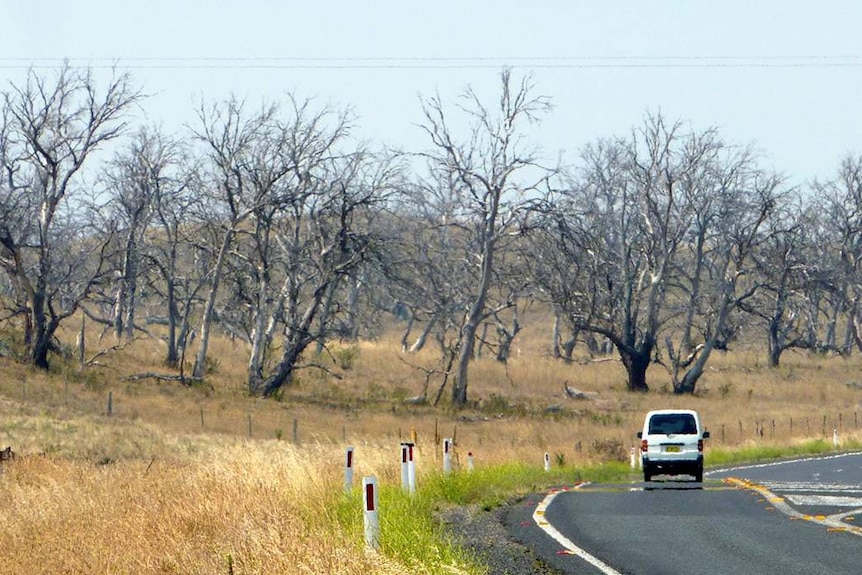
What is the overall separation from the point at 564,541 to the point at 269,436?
91.1 feet

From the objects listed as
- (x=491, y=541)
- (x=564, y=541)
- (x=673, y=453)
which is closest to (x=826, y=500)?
(x=564, y=541)

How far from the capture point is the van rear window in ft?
92.4

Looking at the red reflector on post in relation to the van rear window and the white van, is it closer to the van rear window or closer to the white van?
the white van

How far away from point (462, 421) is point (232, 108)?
17072mm

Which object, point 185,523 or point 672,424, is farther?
point 672,424

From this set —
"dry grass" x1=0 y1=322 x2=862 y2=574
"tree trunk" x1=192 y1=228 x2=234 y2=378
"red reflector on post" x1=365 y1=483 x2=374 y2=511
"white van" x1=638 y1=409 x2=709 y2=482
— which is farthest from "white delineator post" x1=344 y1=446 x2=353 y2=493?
"tree trunk" x1=192 y1=228 x2=234 y2=378

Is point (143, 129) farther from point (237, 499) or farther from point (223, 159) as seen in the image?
point (237, 499)

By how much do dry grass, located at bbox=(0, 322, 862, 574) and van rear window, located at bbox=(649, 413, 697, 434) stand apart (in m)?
3.77

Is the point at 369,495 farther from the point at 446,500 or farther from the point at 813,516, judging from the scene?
the point at 446,500

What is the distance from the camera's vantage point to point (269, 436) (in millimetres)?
41219

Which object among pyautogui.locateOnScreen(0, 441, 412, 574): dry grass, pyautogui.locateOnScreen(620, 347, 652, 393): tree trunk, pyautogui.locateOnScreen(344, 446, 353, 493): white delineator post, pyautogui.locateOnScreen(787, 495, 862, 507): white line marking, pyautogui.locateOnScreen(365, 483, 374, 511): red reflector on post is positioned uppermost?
pyautogui.locateOnScreen(620, 347, 652, 393): tree trunk

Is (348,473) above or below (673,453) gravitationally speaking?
above

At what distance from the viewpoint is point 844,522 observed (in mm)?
15867

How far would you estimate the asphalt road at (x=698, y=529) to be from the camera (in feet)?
40.5
